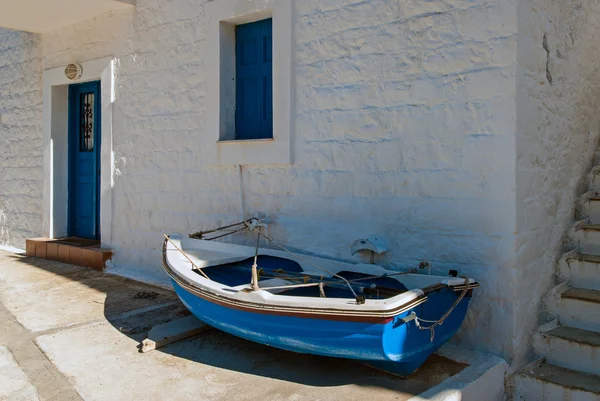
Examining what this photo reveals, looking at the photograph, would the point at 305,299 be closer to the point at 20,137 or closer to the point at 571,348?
the point at 571,348

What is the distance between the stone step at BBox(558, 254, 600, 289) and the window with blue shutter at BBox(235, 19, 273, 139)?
288 cm

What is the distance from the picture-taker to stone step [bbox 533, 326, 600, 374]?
3.64 meters

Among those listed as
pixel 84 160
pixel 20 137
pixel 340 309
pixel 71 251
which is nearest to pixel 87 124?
pixel 84 160

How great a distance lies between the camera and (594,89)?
5.07m

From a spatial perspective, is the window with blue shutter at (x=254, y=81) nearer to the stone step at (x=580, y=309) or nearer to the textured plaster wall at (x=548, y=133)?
the textured plaster wall at (x=548, y=133)

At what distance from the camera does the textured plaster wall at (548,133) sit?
3.83 metres

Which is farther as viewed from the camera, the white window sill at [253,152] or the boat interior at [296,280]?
the white window sill at [253,152]

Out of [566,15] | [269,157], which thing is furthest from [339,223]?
[566,15]

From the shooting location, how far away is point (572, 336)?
12.5ft

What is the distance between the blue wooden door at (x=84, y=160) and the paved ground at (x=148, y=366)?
9.25ft

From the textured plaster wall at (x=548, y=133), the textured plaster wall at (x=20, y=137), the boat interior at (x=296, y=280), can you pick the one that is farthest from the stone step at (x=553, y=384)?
the textured plaster wall at (x=20, y=137)

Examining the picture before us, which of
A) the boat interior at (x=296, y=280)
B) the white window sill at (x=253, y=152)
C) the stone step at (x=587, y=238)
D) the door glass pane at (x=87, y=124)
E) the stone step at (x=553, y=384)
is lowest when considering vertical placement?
the stone step at (x=553, y=384)

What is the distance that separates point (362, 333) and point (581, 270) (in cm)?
215

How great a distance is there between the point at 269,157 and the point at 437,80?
5.84 ft
